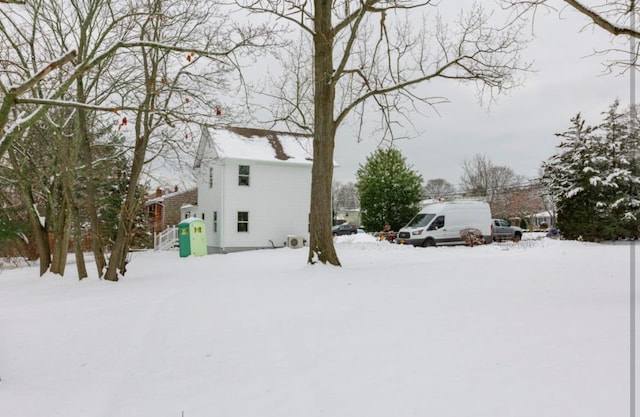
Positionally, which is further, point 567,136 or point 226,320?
point 567,136

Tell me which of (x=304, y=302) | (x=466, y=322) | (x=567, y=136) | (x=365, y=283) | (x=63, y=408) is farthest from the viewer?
(x=567, y=136)

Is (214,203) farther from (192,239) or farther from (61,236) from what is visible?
(61,236)

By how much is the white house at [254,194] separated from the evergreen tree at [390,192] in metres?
Result: 5.87

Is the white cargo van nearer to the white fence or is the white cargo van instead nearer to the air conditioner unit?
the air conditioner unit

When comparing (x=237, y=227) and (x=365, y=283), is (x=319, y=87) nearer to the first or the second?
(x=365, y=283)

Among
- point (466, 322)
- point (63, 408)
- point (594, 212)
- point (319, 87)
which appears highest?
point (319, 87)

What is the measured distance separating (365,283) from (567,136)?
1977cm

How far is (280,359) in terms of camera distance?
4.07 m

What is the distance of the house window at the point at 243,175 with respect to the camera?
80.1ft

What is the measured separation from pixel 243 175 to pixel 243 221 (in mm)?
2672

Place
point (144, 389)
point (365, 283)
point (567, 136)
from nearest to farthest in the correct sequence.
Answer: point (144, 389) → point (365, 283) → point (567, 136)

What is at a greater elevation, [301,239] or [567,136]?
[567,136]

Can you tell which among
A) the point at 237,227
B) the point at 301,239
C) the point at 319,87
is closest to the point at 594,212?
the point at 301,239

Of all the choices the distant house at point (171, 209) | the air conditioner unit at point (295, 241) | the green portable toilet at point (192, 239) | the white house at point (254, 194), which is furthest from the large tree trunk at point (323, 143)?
the distant house at point (171, 209)
